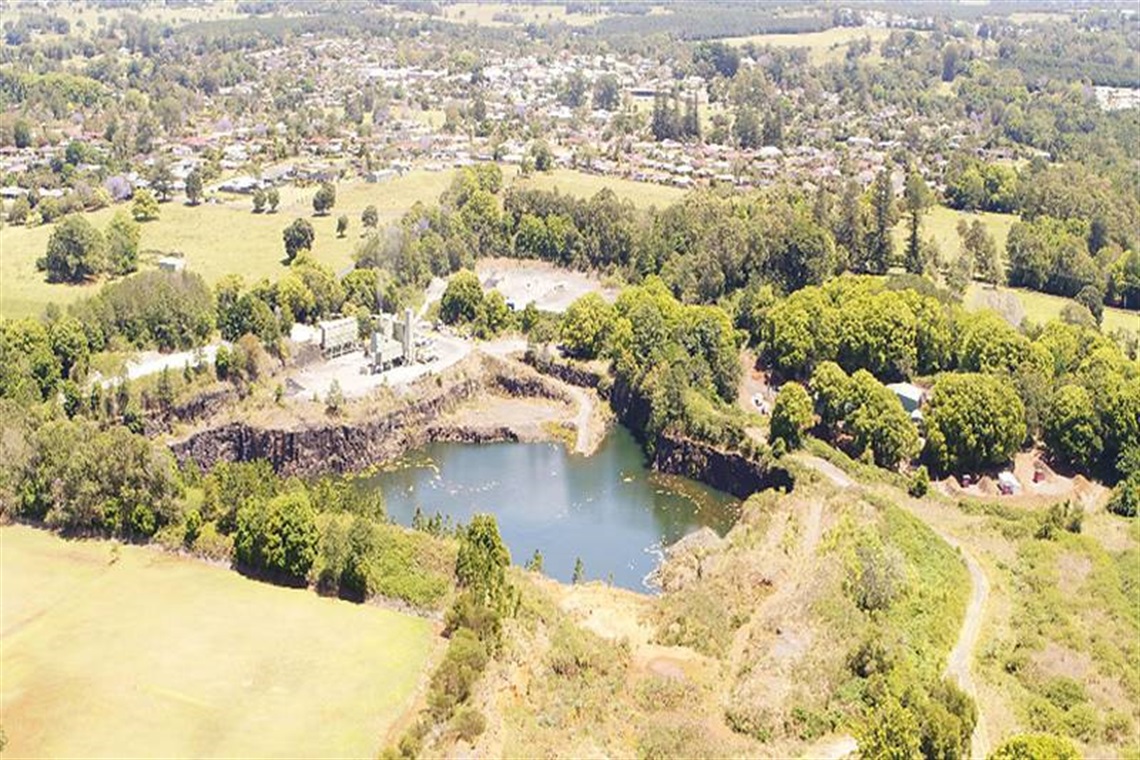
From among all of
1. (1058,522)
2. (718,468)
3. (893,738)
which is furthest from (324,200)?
(893,738)

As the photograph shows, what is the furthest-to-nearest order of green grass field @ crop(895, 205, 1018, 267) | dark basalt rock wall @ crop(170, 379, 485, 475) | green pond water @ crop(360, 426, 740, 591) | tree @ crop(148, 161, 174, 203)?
tree @ crop(148, 161, 174, 203) < green grass field @ crop(895, 205, 1018, 267) < dark basalt rock wall @ crop(170, 379, 485, 475) < green pond water @ crop(360, 426, 740, 591)

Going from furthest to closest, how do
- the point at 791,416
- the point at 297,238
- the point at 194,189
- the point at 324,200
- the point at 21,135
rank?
the point at 21,135, the point at 194,189, the point at 324,200, the point at 297,238, the point at 791,416

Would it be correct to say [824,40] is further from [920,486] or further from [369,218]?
[920,486]

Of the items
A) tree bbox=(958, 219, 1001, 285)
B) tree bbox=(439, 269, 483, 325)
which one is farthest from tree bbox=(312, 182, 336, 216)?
tree bbox=(958, 219, 1001, 285)

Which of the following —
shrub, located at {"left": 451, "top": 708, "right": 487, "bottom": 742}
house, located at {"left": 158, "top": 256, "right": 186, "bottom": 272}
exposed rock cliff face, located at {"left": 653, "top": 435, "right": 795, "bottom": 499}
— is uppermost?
house, located at {"left": 158, "top": 256, "right": 186, "bottom": 272}

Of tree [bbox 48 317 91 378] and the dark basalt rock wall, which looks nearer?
the dark basalt rock wall

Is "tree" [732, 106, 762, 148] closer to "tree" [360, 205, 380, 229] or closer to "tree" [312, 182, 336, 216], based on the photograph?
"tree" [312, 182, 336, 216]

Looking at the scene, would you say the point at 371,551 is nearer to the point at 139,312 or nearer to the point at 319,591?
the point at 319,591

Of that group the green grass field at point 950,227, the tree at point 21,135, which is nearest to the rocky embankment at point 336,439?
the green grass field at point 950,227
